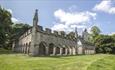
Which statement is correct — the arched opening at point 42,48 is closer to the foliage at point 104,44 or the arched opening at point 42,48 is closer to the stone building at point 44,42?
the stone building at point 44,42

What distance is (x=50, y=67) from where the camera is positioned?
64.4 ft

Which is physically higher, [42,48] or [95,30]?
[95,30]

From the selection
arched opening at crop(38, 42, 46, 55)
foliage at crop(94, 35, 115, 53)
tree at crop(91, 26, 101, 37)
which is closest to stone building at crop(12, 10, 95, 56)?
arched opening at crop(38, 42, 46, 55)

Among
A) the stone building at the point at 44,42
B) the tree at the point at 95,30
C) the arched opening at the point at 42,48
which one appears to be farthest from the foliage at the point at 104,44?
the arched opening at the point at 42,48

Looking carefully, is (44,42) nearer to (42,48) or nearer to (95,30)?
(42,48)

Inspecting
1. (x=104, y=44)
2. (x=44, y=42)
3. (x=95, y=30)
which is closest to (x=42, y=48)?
(x=44, y=42)

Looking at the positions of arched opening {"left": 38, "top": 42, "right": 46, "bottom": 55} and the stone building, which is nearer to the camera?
the stone building

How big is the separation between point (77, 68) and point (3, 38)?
34933 mm

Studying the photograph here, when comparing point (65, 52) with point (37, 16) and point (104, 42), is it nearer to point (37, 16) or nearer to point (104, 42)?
point (37, 16)

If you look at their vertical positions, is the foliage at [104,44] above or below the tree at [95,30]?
below

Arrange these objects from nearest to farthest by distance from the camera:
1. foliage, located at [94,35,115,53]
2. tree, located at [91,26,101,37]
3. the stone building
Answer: the stone building → foliage, located at [94,35,115,53] → tree, located at [91,26,101,37]

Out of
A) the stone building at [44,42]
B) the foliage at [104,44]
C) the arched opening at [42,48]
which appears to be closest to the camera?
the stone building at [44,42]

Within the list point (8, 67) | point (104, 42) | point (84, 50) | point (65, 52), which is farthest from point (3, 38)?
point (104, 42)

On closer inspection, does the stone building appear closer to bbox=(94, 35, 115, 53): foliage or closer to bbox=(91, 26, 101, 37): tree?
bbox=(94, 35, 115, 53): foliage
